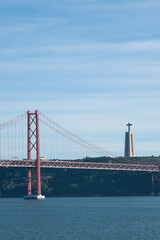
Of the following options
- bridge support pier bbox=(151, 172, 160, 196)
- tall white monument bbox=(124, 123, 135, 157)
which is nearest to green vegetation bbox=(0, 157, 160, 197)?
bridge support pier bbox=(151, 172, 160, 196)

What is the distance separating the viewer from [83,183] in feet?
566

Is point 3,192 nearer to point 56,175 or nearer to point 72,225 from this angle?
point 56,175

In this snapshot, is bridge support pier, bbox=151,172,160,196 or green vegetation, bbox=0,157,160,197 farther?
green vegetation, bbox=0,157,160,197

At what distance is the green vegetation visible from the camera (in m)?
164

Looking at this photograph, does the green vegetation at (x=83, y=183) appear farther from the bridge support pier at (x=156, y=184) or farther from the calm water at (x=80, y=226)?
the calm water at (x=80, y=226)

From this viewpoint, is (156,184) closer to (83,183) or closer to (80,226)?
(83,183)

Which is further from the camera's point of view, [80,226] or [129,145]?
→ [129,145]

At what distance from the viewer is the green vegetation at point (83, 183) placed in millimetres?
164125

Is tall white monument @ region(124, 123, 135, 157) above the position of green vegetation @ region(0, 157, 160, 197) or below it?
above

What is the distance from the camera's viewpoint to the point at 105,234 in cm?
5797

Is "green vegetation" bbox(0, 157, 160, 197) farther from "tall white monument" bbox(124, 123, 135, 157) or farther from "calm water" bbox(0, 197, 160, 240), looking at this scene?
"calm water" bbox(0, 197, 160, 240)

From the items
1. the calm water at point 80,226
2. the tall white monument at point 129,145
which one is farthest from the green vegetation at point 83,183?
the calm water at point 80,226

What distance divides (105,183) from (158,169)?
53.8 feet

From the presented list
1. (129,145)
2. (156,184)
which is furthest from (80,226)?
(129,145)
